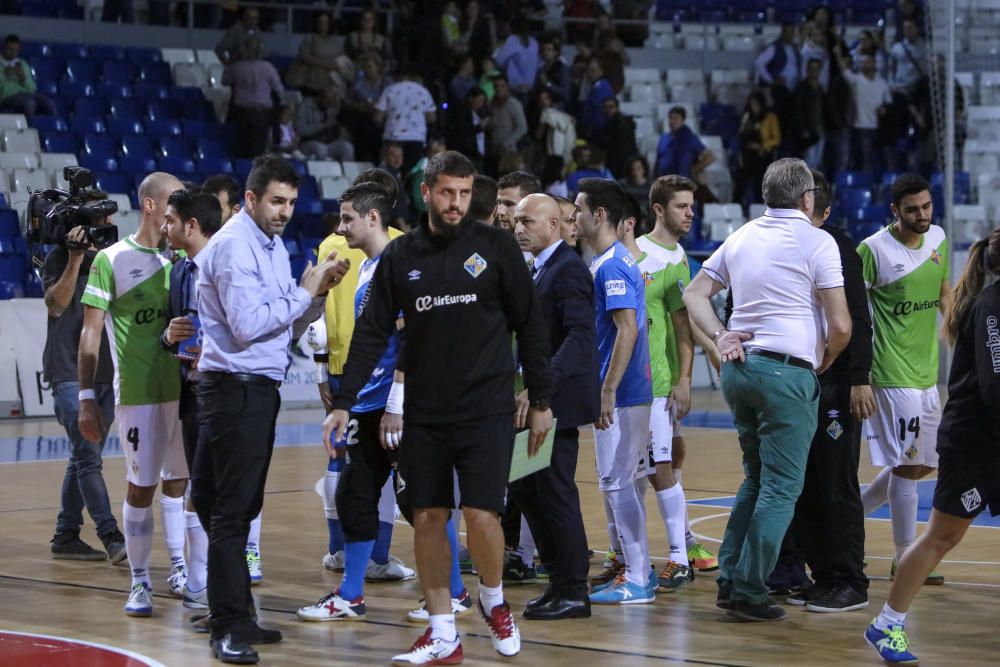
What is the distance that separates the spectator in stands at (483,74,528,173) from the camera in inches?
829

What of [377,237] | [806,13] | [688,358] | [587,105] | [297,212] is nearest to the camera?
[377,237]

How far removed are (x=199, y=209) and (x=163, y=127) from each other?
13.1m

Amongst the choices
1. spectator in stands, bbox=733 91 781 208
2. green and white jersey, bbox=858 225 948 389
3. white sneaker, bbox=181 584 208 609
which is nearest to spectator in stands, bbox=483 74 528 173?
spectator in stands, bbox=733 91 781 208

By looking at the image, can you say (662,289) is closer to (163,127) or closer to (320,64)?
(163,127)

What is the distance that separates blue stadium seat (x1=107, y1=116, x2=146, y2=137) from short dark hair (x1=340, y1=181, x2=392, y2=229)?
12.8 metres

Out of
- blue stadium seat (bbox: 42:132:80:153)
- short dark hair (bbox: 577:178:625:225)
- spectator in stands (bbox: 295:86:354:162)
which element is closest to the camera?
short dark hair (bbox: 577:178:625:225)

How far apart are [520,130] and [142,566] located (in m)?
14.1

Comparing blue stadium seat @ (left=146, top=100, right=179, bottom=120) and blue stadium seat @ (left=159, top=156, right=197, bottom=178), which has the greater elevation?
blue stadium seat @ (left=146, top=100, right=179, bottom=120)

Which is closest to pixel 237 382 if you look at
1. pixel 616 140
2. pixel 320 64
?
pixel 320 64

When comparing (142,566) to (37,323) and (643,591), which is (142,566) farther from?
→ (37,323)

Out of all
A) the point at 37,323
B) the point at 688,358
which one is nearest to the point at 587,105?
the point at 37,323

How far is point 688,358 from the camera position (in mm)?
8742

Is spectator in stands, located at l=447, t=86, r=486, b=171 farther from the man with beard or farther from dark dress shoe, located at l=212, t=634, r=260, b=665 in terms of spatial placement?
dark dress shoe, located at l=212, t=634, r=260, b=665

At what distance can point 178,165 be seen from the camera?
64.5ft
